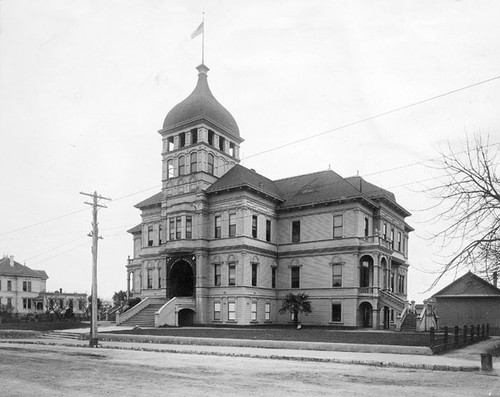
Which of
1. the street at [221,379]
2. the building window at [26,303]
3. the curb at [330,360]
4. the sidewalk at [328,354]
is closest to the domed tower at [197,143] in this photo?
the sidewalk at [328,354]

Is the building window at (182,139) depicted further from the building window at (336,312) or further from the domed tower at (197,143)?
the building window at (336,312)

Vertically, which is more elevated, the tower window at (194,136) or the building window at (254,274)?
the tower window at (194,136)

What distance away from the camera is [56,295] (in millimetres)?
88750

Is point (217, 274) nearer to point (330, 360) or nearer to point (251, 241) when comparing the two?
point (251, 241)

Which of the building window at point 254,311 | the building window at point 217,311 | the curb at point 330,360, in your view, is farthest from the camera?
the building window at point 217,311

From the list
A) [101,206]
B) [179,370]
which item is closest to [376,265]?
[101,206]

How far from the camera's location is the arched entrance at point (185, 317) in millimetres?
43194

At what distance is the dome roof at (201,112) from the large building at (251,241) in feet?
0.39

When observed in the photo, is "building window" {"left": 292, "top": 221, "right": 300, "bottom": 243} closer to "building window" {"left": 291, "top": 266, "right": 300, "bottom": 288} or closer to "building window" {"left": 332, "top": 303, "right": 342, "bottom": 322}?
"building window" {"left": 291, "top": 266, "right": 300, "bottom": 288}

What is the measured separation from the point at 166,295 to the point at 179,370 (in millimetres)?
29117

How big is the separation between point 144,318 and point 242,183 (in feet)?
45.4

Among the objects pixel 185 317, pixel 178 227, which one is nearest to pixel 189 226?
pixel 178 227

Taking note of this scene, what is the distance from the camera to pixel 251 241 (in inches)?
1665

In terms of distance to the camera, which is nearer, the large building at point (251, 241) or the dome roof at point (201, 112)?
the large building at point (251, 241)
